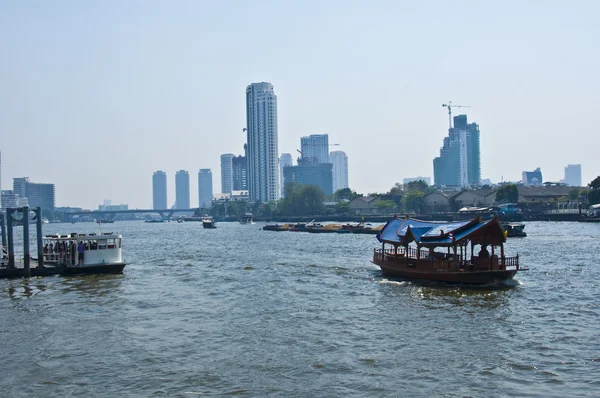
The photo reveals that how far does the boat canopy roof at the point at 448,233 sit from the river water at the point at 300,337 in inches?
118

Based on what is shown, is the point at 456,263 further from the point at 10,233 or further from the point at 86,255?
the point at 10,233

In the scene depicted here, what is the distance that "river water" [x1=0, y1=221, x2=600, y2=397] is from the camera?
20.2 metres

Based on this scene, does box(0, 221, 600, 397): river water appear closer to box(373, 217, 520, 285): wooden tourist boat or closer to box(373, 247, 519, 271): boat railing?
box(373, 217, 520, 285): wooden tourist boat

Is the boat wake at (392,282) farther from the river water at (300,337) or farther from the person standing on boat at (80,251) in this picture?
the person standing on boat at (80,251)

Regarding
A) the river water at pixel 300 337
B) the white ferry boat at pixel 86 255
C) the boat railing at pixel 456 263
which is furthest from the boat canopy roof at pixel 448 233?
the white ferry boat at pixel 86 255

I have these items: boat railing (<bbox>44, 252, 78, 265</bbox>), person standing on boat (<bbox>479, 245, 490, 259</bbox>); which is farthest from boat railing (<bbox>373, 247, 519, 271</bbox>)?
boat railing (<bbox>44, 252, 78, 265</bbox>)

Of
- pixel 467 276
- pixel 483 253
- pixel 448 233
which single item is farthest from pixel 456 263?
pixel 448 233

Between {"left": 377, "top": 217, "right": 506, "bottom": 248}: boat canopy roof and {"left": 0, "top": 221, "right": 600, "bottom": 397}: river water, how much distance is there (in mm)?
2990

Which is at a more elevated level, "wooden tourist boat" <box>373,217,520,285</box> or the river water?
"wooden tourist boat" <box>373,217,520,285</box>

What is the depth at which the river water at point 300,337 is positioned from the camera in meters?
20.2

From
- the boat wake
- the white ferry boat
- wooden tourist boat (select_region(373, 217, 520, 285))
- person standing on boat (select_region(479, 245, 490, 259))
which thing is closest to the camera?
wooden tourist boat (select_region(373, 217, 520, 285))

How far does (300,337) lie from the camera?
2630 centimetres

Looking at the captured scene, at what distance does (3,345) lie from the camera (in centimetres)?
2580

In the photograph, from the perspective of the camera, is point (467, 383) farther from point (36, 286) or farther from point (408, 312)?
point (36, 286)
